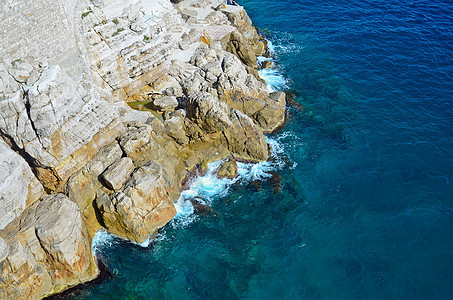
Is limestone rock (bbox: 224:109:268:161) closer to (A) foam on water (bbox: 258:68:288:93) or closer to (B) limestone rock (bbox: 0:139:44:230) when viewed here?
(A) foam on water (bbox: 258:68:288:93)

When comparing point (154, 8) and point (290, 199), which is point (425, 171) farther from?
point (154, 8)

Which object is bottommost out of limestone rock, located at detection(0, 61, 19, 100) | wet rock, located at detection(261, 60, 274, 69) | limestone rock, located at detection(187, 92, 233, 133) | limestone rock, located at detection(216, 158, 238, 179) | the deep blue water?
the deep blue water

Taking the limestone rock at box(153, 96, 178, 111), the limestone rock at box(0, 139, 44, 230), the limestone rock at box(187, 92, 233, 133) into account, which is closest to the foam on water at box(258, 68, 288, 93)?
the limestone rock at box(187, 92, 233, 133)

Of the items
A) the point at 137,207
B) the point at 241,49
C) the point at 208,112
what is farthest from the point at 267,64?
the point at 137,207

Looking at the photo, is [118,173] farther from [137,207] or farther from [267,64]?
[267,64]

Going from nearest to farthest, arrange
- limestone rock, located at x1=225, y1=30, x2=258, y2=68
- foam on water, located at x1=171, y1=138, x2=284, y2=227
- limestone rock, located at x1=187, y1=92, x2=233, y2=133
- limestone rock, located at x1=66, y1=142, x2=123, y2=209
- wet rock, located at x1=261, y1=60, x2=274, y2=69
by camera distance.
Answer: limestone rock, located at x1=66, y1=142, x2=123, y2=209 < foam on water, located at x1=171, y1=138, x2=284, y2=227 < limestone rock, located at x1=187, y1=92, x2=233, y2=133 < limestone rock, located at x1=225, y1=30, x2=258, y2=68 < wet rock, located at x1=261, y1=60, x2=274, y2=69

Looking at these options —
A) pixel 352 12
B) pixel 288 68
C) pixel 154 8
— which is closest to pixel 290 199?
pixel 288 68

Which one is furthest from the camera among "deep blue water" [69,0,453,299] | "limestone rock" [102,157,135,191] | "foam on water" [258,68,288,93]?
"foam on water" [258,68,288,93]

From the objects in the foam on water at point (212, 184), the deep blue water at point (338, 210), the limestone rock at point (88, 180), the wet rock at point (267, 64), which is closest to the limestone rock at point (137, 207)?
the deep blue water at point (338, 210)
